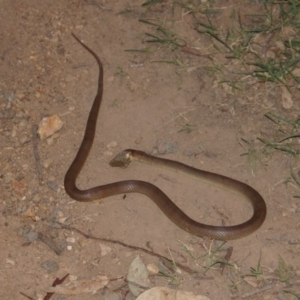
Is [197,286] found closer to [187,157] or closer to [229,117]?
[187,157]

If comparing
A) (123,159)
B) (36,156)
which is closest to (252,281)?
(123,159)

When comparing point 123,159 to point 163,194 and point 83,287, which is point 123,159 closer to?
point 163,194

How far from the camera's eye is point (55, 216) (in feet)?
18.5

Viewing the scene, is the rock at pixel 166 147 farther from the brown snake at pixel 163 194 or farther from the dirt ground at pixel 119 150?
the brown snake at pixel 163 194

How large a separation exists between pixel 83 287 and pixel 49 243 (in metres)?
0.51

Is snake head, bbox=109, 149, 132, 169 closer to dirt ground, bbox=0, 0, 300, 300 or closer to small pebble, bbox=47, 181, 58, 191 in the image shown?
dirt ground, bbox=0, 0, 300, 300

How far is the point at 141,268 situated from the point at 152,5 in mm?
3193

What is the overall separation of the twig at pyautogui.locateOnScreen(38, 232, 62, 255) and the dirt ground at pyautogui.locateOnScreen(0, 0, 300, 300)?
3 cm

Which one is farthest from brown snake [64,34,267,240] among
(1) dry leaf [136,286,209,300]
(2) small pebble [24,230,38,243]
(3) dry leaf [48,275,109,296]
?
(3) dry leaf [48,275,109,296]

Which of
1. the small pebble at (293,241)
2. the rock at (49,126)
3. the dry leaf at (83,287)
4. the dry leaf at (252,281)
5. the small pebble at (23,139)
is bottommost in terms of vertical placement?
the dry leaf at (83,287)

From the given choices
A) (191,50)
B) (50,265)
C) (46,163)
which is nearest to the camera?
(50,265)

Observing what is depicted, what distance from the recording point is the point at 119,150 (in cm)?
617

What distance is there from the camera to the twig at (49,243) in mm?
5336

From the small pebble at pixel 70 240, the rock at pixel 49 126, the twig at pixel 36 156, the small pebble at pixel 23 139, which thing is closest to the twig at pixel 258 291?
the small pebble at pixel 70 240
